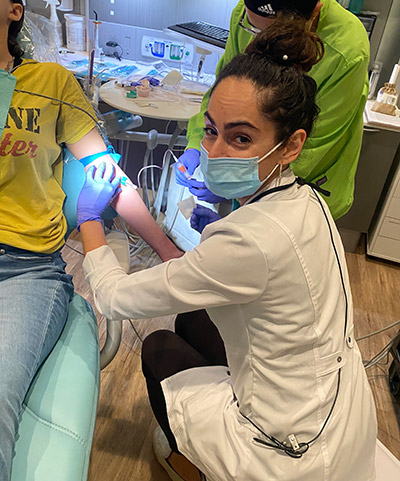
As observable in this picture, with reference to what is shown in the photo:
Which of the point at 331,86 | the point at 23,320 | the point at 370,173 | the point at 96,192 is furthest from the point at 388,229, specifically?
the point at 23,320

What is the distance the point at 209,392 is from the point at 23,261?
2.01 feet

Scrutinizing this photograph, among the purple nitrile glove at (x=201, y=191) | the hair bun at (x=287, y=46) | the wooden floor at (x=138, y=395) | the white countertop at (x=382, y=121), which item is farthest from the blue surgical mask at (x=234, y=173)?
the white countertop at (x=382, y=121)

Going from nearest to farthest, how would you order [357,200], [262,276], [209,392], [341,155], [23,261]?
[262,276], [209,392], [23,261], [341,155], [357,200]

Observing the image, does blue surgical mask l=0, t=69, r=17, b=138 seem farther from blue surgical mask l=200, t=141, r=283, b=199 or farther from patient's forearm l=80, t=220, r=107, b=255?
blue surgical mask l=200, t=141, r=283, b=199

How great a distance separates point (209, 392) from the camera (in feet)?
3.37

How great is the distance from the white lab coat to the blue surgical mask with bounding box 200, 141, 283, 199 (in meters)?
0.07

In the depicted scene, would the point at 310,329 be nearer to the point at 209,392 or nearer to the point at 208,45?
the point at 209,392

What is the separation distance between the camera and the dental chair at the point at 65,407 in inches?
33.3

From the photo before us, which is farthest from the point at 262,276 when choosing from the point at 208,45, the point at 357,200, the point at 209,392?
the point at 357,200

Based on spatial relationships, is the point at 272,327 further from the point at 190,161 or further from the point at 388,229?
the point at 388,229

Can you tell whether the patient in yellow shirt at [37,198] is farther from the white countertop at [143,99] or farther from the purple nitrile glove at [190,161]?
the white countertop at [143,99]

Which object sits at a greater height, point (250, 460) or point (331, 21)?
point (331, 21)

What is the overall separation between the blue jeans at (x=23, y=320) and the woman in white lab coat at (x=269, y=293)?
181 millimetres

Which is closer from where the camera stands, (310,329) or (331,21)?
(310,329)
